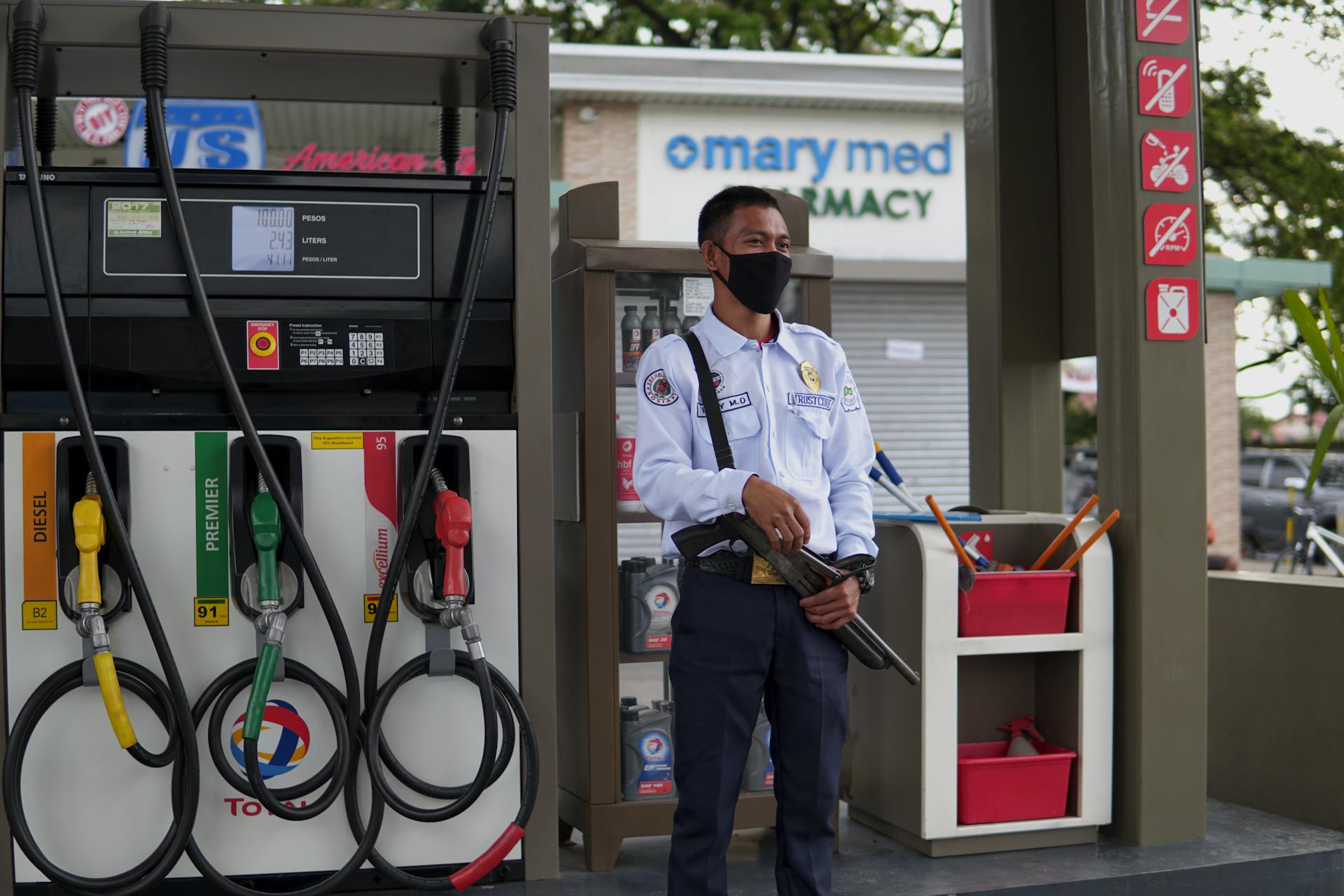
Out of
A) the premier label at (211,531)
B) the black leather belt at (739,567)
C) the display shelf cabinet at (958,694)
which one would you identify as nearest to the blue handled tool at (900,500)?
the display shelf cabinet at (958,694)

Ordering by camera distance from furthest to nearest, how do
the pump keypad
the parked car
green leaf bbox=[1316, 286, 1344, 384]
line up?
the parked car
green leaf bbox=[1316, 286, 1344, 384]
the pump keypad

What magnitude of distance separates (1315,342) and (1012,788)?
2121 millimetres

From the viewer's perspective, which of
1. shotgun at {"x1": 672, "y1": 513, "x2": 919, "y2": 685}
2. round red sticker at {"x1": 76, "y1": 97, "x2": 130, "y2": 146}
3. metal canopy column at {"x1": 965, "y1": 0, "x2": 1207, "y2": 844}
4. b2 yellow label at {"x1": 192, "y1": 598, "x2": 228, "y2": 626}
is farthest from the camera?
round red sticker at {"x1": 76, "y1": 97, "x2": 130, "y2": 146}

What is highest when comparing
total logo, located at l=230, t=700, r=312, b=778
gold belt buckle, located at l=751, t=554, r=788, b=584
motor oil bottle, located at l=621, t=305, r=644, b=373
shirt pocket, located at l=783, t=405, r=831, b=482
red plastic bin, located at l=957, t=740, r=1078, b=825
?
motor oil bottle, located at l=621, t=305, r=644, b=373

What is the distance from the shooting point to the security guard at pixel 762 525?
3.03 metres

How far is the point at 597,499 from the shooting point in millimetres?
3977

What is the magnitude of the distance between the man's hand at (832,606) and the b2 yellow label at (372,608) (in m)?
1.19

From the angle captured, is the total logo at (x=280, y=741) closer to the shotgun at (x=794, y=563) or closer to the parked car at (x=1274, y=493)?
the shotgun at (x=794, y=563)

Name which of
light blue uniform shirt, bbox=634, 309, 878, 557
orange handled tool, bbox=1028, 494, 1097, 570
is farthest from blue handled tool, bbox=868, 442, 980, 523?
light blue uniform shirt, bbox=634, 309, 878, 557

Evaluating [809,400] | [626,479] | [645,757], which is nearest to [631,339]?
[626,479]

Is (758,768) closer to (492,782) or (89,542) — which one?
(492,782)

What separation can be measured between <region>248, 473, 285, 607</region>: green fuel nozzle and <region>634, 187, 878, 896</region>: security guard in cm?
96

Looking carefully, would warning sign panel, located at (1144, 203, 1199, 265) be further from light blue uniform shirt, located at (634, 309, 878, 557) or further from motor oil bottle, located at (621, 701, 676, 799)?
motor oil bottle, located at (621, 701, 676, 799)

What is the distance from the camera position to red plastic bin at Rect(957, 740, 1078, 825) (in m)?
3.96
